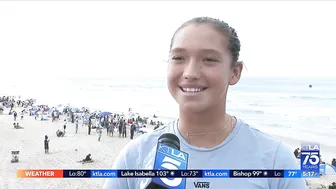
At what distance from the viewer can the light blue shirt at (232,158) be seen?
155 centimetres

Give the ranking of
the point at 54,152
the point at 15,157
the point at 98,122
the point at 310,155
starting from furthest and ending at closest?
the point at 98,122, the point at 54,152, the point at 15,157, the point at 310,155

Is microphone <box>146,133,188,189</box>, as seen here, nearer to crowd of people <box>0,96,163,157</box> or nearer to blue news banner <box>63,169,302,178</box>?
blue news banner <box>63,169,302,178</box>

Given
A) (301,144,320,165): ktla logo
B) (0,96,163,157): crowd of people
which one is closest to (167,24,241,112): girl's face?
(301,144,320,165): ktla logo

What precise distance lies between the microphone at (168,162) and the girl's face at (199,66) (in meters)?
0.25

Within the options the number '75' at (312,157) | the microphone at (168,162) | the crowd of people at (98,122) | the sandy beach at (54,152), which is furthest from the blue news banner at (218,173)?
the crowd of people at (98,122)

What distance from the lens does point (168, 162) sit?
148cm

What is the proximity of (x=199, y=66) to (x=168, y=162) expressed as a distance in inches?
19.0

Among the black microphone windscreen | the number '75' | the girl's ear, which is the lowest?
the number '75'

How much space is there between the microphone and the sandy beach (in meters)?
10.7

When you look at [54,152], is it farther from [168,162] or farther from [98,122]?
[168,162]

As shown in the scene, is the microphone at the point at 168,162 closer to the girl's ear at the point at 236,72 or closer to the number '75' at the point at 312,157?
the girl's ear at the point at 236,72

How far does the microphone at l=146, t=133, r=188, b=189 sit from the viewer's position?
4.76ft

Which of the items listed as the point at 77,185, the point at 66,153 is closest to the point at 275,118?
the point at 66,153

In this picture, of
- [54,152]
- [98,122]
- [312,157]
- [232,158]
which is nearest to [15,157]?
[54,152]
